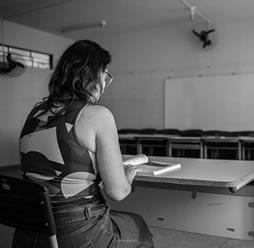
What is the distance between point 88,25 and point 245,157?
160 inches

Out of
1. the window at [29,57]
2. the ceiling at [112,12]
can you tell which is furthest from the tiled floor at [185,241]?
A: the window at [29,57]

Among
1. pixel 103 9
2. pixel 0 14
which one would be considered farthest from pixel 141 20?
pixel 0 14

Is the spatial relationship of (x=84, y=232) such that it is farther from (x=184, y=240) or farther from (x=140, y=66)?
(x=140, y=66)

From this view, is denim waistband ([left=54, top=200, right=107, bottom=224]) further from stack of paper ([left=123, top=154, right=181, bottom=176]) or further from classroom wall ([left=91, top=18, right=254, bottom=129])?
classroom wall ([left=91, top=18, right=254, bottom=129])

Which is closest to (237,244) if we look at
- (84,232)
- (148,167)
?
(148,167)

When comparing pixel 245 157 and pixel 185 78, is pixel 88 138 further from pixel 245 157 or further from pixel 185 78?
pixel 185 78

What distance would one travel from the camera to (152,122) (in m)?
8.00

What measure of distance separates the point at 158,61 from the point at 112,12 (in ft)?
5.44

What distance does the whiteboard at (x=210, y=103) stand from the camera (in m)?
7.01

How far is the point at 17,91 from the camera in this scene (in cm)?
758

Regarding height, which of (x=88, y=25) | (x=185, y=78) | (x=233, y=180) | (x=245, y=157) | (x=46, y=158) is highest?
(x=88, y=25)

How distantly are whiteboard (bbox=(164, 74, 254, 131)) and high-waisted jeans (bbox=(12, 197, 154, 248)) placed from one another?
244 inches

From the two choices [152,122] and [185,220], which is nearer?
[185,220]

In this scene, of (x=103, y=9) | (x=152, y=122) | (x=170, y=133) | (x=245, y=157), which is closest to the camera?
(x=245, y=157)
